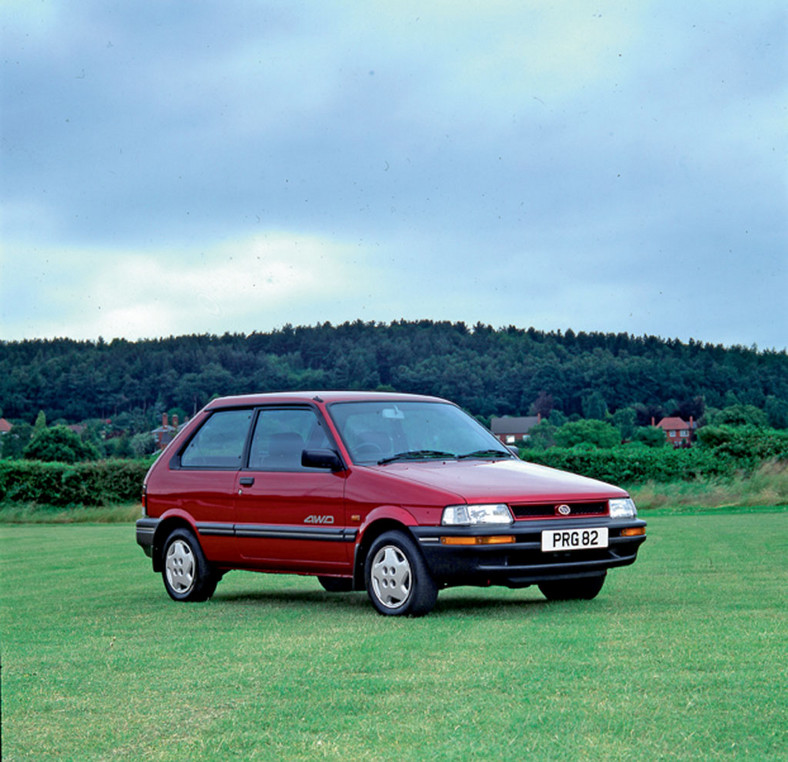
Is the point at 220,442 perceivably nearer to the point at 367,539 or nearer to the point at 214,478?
the point at 214,478

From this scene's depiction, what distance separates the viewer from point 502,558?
9.40 meters

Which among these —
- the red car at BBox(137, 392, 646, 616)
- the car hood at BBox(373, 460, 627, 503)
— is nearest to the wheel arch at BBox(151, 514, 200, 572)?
the red car at BBox(137, 392, 646, 616)

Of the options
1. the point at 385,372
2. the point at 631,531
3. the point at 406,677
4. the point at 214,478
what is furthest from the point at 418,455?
the point at 385,372

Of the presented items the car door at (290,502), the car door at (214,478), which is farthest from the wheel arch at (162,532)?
the car door at (290,502)

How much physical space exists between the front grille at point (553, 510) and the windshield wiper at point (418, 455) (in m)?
1.29

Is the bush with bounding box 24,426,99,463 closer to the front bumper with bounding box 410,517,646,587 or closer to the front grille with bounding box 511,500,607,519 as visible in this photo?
the front grille with bounding box 511,500,607,519

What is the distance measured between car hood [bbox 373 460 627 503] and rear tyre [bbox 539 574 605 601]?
0.87 m

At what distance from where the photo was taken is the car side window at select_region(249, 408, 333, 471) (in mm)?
10914

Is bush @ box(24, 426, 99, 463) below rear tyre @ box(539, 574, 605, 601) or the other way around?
the other way around

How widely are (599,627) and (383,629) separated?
1496mm

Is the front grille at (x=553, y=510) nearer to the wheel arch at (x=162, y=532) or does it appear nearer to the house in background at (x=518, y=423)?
the wheel arch at (x=162, y=532)

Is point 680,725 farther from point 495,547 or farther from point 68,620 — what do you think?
point 68,620

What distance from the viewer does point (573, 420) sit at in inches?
3241

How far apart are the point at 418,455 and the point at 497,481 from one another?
3.28 ft
